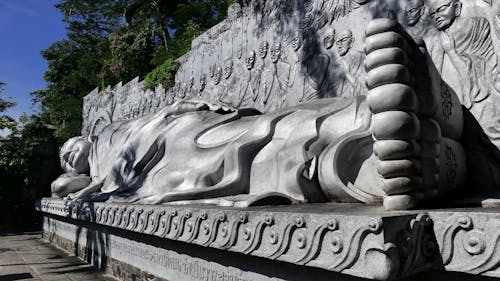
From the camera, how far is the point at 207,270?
2359 mm

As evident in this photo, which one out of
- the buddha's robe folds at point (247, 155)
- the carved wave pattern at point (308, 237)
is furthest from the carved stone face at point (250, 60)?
the carved wave pattern at point (308, 237)

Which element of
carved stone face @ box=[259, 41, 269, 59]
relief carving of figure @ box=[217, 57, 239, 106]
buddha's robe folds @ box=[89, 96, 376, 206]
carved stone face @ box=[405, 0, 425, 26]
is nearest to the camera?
buddha's robe folds @ box=[89, 96, 376, 206]

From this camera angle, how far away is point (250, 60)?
509 cm

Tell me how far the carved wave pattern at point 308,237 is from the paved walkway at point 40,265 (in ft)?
6.32

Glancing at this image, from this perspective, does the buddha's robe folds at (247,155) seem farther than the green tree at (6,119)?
No

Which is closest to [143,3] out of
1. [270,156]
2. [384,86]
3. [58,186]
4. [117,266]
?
[58,186]

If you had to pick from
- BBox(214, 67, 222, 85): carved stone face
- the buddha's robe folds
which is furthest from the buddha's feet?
BBox(214, 67, 222, 85): carved stone face

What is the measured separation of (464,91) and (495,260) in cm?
168

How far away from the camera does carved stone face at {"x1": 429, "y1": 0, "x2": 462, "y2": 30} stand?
2822mm

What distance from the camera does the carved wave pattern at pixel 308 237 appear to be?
127cm

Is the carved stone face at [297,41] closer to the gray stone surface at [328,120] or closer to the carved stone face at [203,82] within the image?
the gray stone surface at [328,120]

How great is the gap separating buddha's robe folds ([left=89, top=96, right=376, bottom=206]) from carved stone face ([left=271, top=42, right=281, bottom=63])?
791mm

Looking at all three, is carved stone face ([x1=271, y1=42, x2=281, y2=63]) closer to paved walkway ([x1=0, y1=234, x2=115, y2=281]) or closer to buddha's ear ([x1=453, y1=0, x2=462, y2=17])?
buddha's ear ([x1=453, y1=0, x2=462, y2=17])

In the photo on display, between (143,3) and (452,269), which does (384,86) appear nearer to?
(452,269)
